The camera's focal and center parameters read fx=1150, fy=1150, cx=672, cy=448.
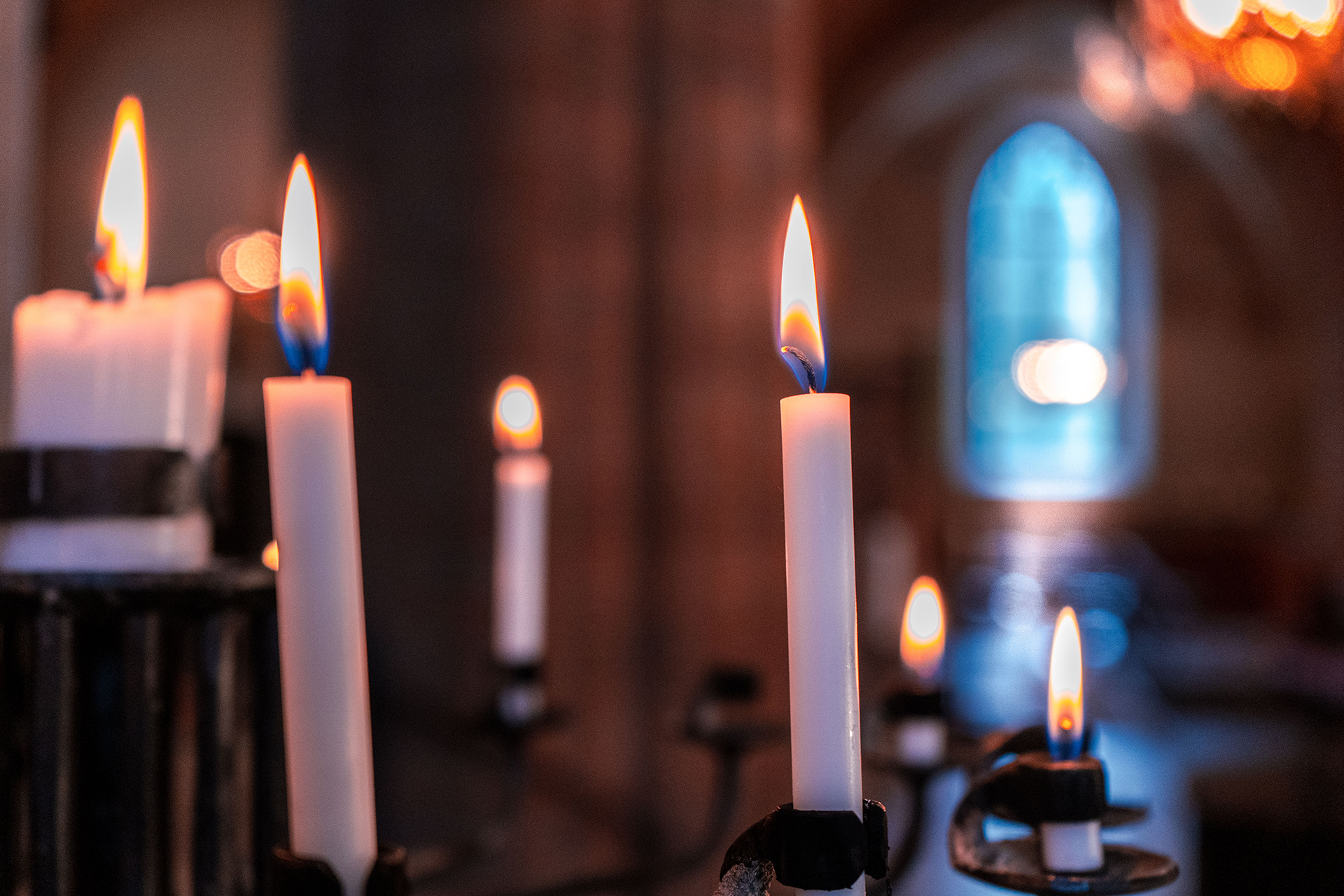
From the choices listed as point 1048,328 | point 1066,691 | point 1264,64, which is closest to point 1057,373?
point 1048,328

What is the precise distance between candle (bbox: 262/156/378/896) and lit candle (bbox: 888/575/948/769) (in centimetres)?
43

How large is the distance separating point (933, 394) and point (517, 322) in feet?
28.6

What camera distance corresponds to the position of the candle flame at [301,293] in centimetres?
50

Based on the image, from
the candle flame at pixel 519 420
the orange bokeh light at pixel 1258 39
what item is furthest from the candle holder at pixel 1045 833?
the orange bokeh light at pixel 1258 39

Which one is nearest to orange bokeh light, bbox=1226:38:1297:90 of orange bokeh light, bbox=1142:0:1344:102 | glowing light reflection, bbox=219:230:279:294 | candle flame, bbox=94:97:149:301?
orange bokeh light, bbox=1142:0:1344:102

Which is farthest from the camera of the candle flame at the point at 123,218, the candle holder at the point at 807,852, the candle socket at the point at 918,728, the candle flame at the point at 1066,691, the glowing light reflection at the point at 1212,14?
the glowing light reflection at the point at 1212,14

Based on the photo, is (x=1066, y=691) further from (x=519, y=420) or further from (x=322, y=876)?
(x=519, y=420)

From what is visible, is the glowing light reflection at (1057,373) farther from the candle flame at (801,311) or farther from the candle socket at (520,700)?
the candle flame at (801,311)

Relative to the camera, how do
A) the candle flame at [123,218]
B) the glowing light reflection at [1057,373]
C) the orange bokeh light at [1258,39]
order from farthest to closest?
the glowing light reflection at [1057,373], the orange bokeh light at [1258,39], the candle flame at [123,218]

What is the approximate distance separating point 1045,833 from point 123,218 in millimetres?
578

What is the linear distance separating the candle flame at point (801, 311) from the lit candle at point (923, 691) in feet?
1.15

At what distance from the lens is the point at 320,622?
45cm

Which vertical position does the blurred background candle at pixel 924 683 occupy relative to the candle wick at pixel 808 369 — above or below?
below

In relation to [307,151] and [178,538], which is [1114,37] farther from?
[178,538]
